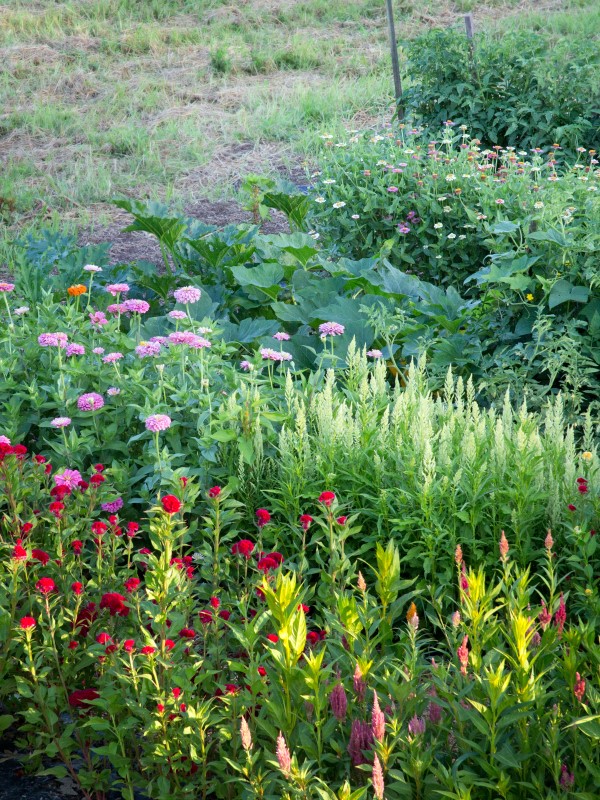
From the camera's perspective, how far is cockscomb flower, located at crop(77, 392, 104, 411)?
10.9 ft

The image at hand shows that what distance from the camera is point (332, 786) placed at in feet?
5.94

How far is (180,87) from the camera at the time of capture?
11531 mm

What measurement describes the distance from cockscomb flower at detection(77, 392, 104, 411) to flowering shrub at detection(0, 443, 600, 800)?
750 millimetres

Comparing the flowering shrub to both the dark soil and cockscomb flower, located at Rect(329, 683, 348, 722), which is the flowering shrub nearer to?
cockscomb flower, located at Rect(329, 683, 348, 722)

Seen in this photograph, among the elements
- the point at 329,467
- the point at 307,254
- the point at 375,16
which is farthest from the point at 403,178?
the point at 375,16

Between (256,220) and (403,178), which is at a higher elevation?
(403,178)

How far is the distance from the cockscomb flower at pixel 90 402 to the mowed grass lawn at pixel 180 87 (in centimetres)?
459

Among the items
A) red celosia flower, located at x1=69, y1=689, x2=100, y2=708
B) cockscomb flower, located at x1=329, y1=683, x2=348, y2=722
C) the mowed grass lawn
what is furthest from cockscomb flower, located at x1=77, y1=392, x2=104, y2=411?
the mowed grass lawn

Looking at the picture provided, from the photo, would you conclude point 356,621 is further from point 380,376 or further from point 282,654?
point 380,376

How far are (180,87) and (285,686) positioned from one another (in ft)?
35.4

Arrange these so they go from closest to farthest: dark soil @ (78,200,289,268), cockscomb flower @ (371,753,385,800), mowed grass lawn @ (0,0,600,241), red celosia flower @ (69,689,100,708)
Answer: cockscomb flower @ (371,753,385,800), red celosia flower @ (69,689,100,708), dark soil @ (78,200,289,268), mowed grass lawn @ (0,0,600,241)

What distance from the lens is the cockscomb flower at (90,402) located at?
3334mm

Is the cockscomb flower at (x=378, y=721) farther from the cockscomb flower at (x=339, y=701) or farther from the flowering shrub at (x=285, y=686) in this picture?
the cockscomb flower at (x=339, y=701)

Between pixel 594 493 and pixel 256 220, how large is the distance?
16.8 ft
